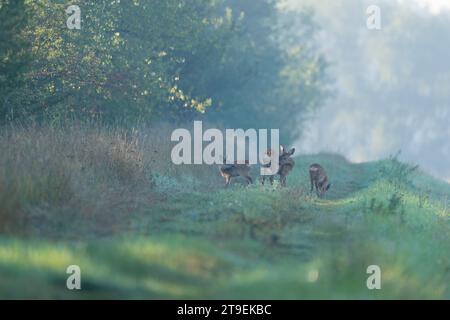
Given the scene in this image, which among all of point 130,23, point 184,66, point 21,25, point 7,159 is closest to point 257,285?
point 7,159

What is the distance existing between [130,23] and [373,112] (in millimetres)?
67462

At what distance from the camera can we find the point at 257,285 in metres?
9.47

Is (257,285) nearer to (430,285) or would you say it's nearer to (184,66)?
(430,285)

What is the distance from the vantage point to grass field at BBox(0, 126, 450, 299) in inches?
374

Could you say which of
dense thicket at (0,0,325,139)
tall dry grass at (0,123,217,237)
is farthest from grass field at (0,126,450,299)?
dense thicket at (0,0,325,139)

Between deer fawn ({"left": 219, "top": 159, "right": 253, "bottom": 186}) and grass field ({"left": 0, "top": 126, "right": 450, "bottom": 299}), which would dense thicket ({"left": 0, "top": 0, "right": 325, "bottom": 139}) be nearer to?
grass field ({"left": 0, "top": 126, "right": 450, "bottom": 299})

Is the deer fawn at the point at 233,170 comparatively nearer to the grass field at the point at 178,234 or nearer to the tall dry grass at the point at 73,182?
the grass field at the point at 178,234

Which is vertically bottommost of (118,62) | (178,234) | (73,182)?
(178,234)

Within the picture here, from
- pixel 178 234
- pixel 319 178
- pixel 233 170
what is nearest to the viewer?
pixel 178 234

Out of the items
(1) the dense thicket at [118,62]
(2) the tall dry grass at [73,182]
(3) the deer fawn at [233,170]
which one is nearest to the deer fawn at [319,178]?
(3) the deer fawn at [233,170]

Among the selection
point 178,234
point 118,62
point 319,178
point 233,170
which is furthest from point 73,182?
point 118,62

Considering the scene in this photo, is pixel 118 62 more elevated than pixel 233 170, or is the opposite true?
pixel 118 62

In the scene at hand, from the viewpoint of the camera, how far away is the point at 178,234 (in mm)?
11664

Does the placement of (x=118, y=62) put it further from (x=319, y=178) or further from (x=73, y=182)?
(x=73, y=182)
